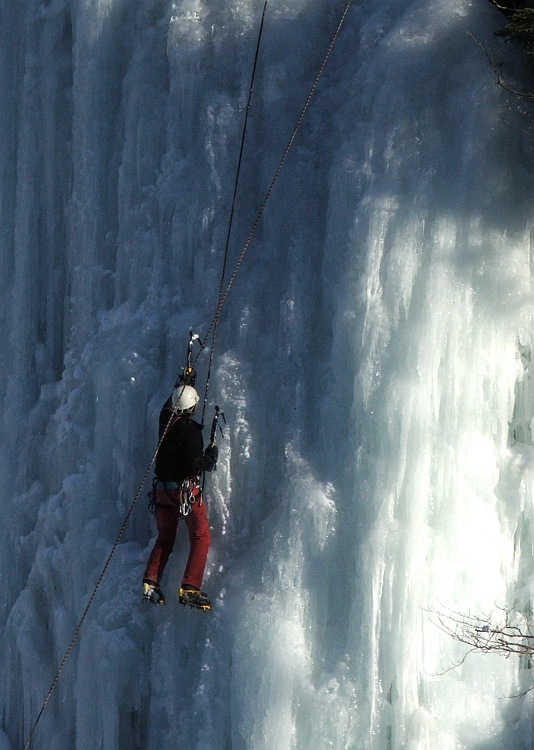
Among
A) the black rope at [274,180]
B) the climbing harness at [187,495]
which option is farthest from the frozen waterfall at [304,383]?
the climbing harness at [187,495]

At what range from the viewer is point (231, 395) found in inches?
297

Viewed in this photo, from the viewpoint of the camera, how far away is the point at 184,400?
7137 millimetres

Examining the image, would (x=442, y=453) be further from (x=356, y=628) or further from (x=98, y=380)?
(x=98, y=380)

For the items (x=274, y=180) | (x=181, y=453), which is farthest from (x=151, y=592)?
(x=274, y=180)

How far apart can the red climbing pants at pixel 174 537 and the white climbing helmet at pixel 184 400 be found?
0.51 metres

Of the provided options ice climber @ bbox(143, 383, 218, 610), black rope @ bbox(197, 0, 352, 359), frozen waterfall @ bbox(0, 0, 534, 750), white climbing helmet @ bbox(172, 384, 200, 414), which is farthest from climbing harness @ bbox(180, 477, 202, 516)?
black rope @ bbox(197, 0, 352, 359)

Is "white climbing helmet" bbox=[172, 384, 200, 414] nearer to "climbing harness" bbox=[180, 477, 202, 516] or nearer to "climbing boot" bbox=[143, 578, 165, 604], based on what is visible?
"climbing harness" bbox=[180, 477, 202, 516]

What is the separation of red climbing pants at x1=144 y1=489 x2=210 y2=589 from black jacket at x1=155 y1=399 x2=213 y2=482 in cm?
13

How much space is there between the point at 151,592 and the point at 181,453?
3.00 ft

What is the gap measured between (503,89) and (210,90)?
2033 millimetres

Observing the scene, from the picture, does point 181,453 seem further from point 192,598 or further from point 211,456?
point 192,598

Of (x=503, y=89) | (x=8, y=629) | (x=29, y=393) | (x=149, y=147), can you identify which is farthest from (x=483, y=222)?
(x=8, y=629)

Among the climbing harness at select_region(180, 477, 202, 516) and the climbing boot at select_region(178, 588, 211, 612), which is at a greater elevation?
the climbing harness at select_region(180, 477, 202, 516)

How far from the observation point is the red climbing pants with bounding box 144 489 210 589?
7.13 meters
